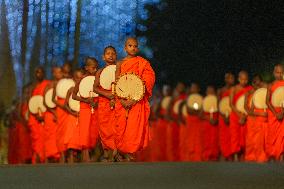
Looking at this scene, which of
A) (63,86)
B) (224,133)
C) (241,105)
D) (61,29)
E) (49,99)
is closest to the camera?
(63,86)

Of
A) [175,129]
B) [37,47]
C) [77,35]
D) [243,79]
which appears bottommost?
[175,129]

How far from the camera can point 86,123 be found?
13.9m

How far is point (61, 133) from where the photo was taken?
49.1 feet

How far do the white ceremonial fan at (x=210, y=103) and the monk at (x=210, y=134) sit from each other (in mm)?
122

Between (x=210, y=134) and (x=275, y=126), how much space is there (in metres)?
3.43

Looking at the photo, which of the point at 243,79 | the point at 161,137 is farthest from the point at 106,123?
the point at 161,137

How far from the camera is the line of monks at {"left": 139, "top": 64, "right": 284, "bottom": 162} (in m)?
15.4

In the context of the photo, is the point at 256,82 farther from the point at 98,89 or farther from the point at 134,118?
the point at 134,118

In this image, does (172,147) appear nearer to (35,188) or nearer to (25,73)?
(25,73)

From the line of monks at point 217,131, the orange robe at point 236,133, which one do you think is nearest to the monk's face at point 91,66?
the line of monks at point 217,131

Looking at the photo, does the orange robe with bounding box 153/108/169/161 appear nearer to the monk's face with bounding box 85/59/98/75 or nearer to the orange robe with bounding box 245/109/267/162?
the orange robe with bounding box 245/109/267/162

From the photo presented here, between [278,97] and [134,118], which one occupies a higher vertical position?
[278,97]

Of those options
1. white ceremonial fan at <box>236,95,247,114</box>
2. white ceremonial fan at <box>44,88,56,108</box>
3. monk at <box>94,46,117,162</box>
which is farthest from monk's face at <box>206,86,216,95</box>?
monk at <box>94,46,117,162</box>

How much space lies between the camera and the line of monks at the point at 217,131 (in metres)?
15.4
